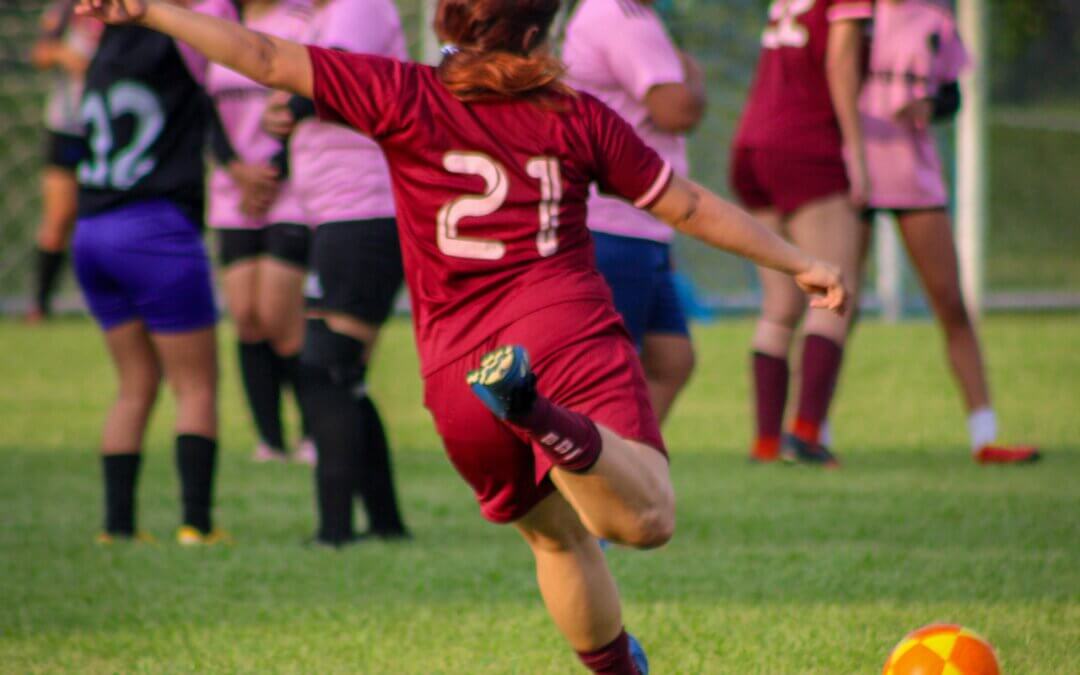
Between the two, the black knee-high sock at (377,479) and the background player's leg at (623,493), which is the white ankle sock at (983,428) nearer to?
the black knee-high sock at (377,479)

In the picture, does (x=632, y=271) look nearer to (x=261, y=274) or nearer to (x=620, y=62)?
(x=620, y=62)

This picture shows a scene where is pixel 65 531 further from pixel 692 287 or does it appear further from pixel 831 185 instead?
pixel 692 287

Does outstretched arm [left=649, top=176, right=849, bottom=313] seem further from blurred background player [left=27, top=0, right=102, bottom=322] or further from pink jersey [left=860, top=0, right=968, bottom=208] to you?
blurred background player [left=27, top=0, right=102, bottom=322]

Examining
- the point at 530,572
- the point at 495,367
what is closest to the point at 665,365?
the point at 530,572

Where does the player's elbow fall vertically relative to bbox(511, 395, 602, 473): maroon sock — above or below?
below

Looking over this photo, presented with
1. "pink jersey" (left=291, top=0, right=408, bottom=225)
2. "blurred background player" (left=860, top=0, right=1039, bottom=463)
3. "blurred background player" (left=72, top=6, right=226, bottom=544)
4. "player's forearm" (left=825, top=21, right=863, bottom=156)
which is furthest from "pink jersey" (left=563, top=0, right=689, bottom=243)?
"blurred background player" (left=860, top=0, right=1039, bottom=463)

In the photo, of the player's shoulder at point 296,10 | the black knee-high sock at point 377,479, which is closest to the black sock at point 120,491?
the black knee-high sock at point 377,479

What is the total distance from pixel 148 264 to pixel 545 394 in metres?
2.47

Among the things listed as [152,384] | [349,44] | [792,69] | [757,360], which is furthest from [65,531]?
[792,69]

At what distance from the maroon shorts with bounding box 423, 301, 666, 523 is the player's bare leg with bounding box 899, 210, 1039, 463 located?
12.7 feet

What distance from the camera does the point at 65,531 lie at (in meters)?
5.71

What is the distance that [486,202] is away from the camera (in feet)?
10.5

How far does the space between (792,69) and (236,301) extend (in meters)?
2.79

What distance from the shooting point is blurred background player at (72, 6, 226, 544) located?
5.26 m
